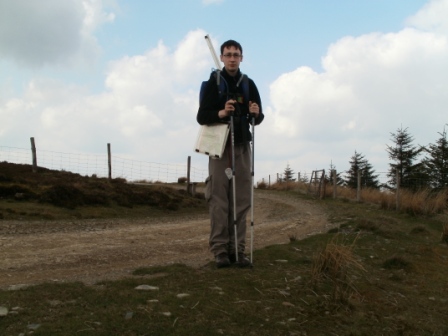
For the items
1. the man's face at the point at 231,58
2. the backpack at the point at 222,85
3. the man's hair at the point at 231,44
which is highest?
the man's hair at the point at 231,44

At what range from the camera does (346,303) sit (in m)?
3.75

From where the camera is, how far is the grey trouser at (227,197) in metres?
4.80

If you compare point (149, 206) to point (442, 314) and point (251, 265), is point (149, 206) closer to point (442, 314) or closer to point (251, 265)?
point (251, 265)

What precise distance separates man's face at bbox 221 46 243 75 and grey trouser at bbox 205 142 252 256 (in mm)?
825

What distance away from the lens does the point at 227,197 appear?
192 inches

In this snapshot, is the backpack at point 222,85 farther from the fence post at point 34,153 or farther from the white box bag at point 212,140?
the fence post at point 34,153

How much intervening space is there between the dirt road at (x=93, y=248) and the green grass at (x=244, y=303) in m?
0.79

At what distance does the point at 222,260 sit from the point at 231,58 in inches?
82.4

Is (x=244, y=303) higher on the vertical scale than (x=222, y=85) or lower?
lower

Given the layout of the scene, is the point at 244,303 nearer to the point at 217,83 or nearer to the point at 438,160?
the point at 217,83

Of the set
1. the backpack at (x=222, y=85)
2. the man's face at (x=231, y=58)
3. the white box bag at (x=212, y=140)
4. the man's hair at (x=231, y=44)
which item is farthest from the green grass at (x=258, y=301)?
the man's hair at (x=231, y=44)

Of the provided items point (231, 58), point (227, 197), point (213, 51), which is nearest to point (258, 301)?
point (227, 197)

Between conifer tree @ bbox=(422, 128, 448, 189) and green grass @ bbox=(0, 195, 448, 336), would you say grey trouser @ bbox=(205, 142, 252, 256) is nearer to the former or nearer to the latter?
green grass @ bbox=(0, 195, 448, 336)

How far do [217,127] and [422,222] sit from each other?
958cm
